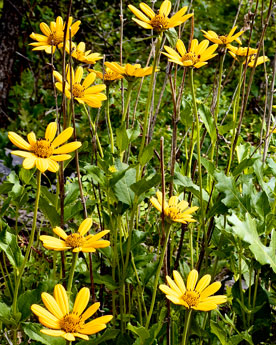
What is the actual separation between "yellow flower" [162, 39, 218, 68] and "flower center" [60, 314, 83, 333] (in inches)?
21.6

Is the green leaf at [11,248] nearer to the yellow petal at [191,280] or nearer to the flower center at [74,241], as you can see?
the flower center at [74,241]

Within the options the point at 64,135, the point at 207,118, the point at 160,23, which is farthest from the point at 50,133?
the point at 207,118

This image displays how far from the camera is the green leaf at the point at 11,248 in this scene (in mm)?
1039

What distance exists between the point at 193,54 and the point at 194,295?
54cm

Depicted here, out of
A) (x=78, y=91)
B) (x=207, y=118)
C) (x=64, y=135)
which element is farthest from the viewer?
(x=207, y=118)

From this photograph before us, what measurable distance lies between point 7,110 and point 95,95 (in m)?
2.76

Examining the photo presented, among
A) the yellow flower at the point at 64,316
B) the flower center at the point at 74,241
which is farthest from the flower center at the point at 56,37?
the yellow flower at the point at 64,316

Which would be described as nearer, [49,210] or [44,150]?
[44,150]

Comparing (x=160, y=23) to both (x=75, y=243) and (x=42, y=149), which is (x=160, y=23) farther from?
(x=75, y=243)

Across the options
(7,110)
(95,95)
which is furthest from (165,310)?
(7,110)

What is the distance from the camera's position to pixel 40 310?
79 cm

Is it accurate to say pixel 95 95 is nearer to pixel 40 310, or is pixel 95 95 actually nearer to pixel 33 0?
pixel 40 310

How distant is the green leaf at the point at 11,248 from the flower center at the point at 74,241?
0.19 meters

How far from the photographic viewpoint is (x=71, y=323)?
0.81m
